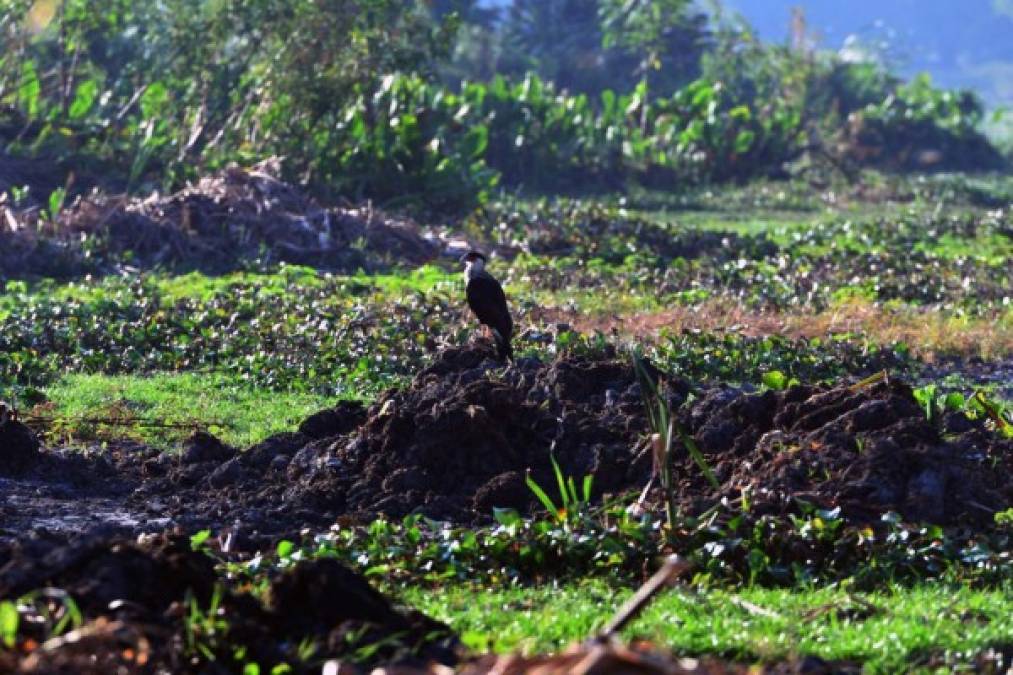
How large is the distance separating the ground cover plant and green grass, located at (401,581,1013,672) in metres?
0.02

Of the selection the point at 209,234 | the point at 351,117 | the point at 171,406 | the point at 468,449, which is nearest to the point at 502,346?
the point at 171,406

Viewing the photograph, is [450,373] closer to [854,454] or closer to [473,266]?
[473,266]

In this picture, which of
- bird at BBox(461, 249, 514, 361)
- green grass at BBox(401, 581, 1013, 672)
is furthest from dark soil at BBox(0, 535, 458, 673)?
bird at BBox(461, 249, 514, 361)

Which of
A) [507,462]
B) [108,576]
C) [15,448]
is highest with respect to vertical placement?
[108,576]

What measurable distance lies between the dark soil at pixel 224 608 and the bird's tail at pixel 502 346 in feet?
17.6

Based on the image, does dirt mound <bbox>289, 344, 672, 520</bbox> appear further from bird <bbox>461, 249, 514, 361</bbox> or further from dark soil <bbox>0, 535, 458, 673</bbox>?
dark soil <bbox>0, 535, 458, 673</bbox>

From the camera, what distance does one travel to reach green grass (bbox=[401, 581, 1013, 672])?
20.3 feet

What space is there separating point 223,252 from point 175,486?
10196mm

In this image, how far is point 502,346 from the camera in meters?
11.7

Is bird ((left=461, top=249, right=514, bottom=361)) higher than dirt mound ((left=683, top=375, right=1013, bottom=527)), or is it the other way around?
bird ((left=461, top=249, right=514, bottom=361))

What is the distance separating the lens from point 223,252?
19.4m

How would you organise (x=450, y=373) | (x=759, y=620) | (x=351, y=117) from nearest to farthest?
1. (x=759, y=620)
2. (x=450, y=373)
3. (x=351, y=117)

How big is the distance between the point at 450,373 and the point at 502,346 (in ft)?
2.72

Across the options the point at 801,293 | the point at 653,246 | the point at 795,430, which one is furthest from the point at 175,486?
the point at 653,246
